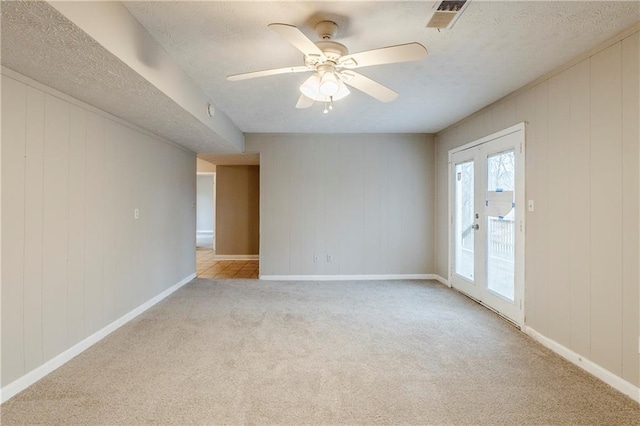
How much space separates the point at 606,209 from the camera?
232cm

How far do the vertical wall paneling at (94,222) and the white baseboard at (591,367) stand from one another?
13.2ft

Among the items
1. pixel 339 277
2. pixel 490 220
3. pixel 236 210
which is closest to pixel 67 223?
pixel 339 277

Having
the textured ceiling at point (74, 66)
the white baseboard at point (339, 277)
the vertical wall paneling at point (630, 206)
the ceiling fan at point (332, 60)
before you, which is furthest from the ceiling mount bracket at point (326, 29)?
the white baseboard at point (339, 277)

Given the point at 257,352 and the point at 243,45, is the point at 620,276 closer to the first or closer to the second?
the point at 257,352

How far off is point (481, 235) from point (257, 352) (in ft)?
9.64

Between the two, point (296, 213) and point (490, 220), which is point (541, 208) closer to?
point (490, 220)

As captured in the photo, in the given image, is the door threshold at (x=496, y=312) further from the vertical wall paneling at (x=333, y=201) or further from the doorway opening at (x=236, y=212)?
the doorway opening at (x=236, y=212)

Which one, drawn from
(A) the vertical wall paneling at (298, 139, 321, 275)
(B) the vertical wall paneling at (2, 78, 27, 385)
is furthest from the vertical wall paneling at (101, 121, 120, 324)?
Answer: (A) the vertical wall paneling at (298, 139, 321, 275)

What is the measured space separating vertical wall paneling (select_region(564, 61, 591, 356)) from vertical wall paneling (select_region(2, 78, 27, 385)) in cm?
402

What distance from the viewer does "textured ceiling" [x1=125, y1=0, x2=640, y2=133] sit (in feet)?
6.40

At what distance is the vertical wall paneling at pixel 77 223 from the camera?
2.67 m

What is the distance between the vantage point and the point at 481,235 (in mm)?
4004

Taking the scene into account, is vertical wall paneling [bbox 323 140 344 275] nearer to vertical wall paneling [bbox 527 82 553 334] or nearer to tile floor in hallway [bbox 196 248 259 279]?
tile floor in hallway [bbox 196 248 259 279]

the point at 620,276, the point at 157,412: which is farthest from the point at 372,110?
the point at 157,412
